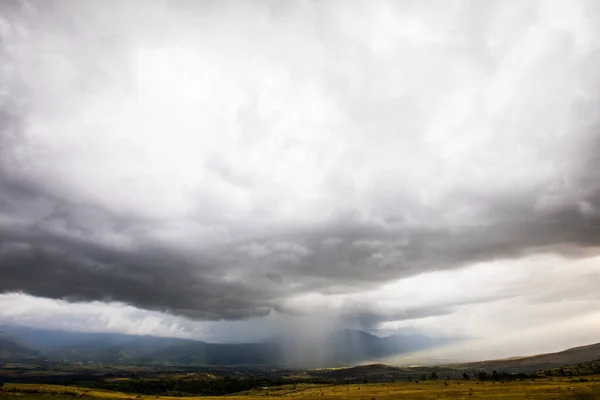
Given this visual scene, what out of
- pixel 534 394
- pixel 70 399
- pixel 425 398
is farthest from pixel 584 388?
pixel 70 399

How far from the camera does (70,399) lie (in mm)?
180500

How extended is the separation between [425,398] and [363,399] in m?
26.5

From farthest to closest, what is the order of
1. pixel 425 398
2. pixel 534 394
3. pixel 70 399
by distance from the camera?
pixel 70 399 < pixel 425 398 < pixel 534 394

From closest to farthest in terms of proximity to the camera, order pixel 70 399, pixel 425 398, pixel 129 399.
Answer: pixel 425 398 → pixel 70 399 → pixel 129 399

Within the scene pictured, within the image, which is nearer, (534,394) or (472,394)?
(534,394)

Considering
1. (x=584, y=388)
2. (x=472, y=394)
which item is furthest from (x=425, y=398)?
(x=584, y=388)

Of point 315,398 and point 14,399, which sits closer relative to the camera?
point 14,399

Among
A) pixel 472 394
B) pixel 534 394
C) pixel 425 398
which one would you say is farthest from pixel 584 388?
Answer: pixel 425 398

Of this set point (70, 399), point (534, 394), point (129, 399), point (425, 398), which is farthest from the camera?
point (129, 399)

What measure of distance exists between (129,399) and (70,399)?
27446 mm

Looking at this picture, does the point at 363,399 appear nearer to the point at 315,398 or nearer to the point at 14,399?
the point at 315,398

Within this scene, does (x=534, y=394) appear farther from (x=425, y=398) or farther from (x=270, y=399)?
(x=270, y=399)

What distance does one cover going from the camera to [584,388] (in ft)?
544

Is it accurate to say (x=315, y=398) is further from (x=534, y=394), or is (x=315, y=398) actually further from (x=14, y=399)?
(x=14, y=399)
